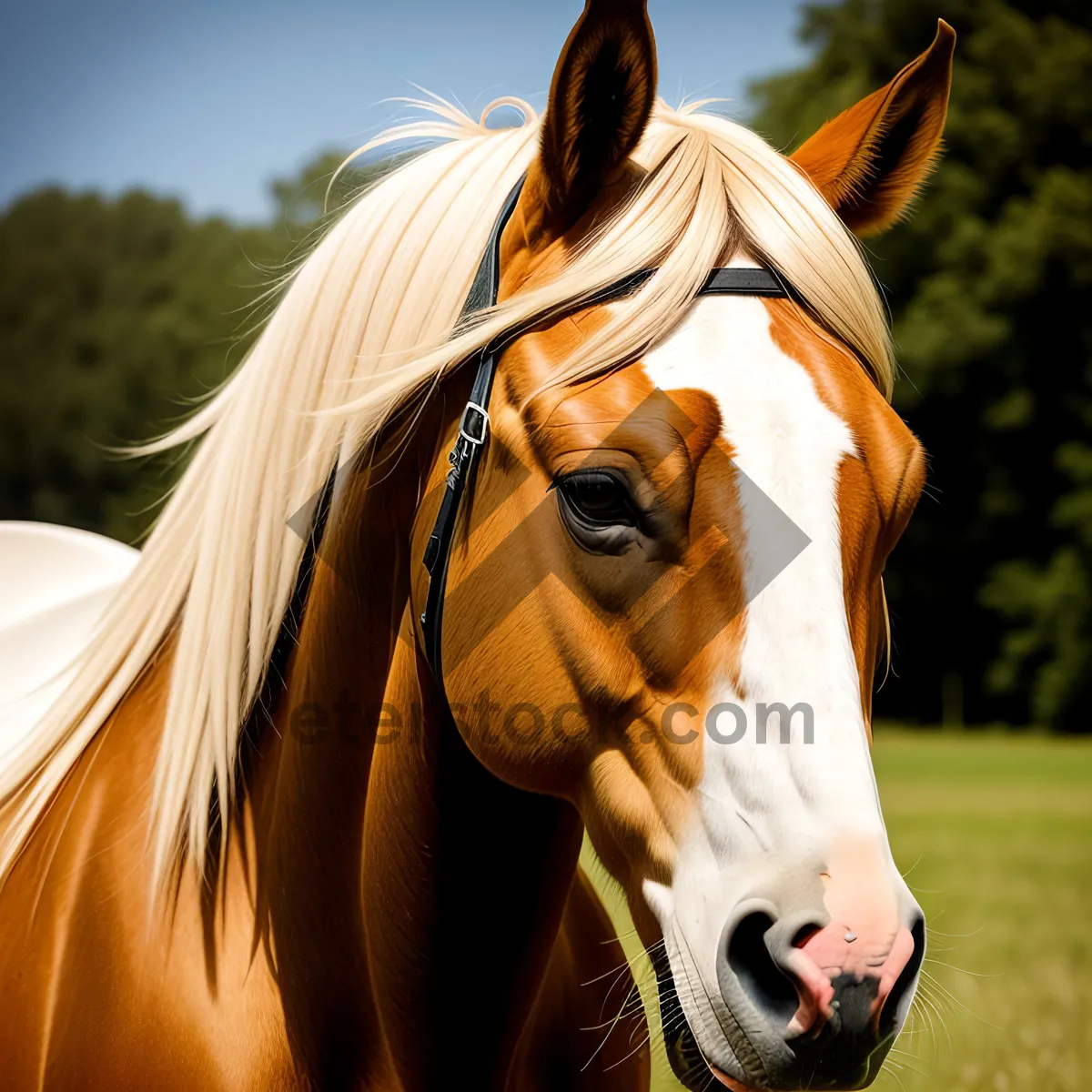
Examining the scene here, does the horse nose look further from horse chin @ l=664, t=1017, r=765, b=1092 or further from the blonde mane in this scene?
the blonde mane

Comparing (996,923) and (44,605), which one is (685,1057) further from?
(996,923)

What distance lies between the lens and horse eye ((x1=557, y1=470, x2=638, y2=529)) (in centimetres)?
153

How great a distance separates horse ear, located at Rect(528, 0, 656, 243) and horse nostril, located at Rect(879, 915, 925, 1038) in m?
1.18

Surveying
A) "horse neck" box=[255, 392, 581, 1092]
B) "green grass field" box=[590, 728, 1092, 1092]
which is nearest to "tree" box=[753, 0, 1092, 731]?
"green grass field" box=[590, 728, 1092, 1092]

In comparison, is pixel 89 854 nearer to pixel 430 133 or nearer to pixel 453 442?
pixel 453 442

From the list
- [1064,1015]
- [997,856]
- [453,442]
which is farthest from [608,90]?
[997,856]

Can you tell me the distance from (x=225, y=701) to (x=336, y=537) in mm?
349

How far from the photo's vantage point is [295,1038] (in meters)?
1.77

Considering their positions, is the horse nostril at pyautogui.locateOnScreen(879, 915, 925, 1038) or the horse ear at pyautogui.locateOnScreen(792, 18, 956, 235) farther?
the horse ear at pyautogui.locateOnScreen(792, 18, 956, 235)

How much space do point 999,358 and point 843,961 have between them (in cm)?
2701

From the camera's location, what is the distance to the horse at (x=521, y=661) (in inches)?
54.4

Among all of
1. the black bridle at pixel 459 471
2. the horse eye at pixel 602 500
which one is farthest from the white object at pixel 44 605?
the horse eye at pixel 602 500

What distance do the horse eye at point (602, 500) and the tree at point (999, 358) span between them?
962 inches

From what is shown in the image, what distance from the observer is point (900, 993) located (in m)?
1.29
